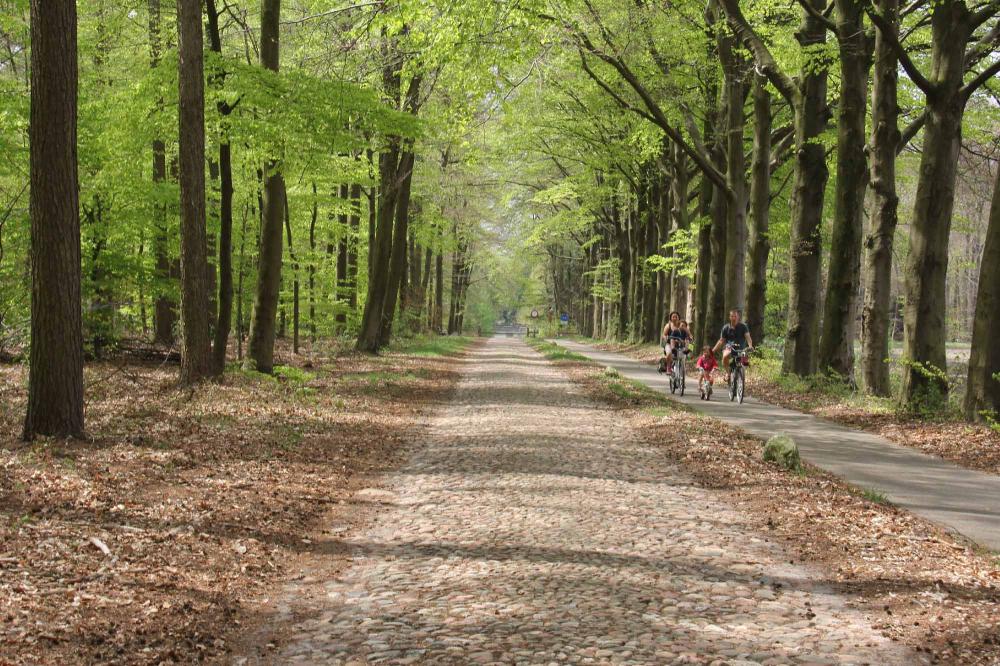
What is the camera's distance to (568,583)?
5.63 meters

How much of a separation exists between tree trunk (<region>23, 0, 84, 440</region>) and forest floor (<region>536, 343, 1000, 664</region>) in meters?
7.29

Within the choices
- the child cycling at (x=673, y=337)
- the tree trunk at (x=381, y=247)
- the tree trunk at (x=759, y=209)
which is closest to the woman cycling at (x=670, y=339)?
the child cycling at (x=673, y=337)

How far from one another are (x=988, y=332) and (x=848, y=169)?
567 centimetres

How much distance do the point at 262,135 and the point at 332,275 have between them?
57.1 ft

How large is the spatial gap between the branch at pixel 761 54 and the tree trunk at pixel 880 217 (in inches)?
109

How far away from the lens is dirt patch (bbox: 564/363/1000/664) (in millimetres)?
4922

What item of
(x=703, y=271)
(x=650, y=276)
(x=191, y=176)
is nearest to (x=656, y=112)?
(x=703, y=271)

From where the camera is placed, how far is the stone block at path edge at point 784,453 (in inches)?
388

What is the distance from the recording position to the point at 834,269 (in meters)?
16.8

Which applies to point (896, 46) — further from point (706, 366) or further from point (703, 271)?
point (703, 271)

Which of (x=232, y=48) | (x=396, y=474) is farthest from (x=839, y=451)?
(x=232, y=48)

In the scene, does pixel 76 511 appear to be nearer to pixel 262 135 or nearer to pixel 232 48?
pixel 262 135

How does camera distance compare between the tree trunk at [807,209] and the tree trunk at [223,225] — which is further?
the tree trunk at [807,209]

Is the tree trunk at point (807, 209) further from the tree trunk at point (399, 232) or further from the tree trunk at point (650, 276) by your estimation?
the tree trunk at point (650, 276)
